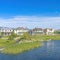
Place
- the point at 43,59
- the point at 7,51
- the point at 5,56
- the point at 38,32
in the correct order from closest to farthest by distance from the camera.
Answer: the point at 43,59, the point at 5,56, the point at 7,51, the point at 38,32

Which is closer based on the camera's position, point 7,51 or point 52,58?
point 52,58

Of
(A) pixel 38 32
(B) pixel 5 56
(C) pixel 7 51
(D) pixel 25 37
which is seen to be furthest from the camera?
(A) pixel 38 32

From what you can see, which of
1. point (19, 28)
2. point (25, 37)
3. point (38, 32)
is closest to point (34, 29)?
point (38, 32)

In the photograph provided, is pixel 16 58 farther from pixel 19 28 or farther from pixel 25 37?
pixel 19 28

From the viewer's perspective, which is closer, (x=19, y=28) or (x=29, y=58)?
(x=29, y=58)

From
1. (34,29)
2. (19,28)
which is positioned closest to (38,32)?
(34,29)

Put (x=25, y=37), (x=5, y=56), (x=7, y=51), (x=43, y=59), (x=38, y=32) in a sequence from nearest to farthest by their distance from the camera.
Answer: (x=43, y=59) → (x=5, y=56) → (x=7, y=51) → (x=25, y=37) → (x=38, y=32)

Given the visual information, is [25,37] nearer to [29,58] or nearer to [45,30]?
[29,58]

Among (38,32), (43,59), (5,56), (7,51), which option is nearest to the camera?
(43,59)

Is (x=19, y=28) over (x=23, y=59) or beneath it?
over

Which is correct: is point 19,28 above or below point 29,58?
above
